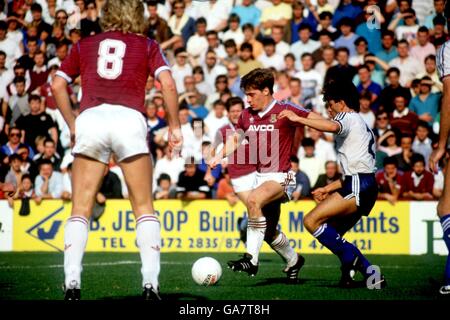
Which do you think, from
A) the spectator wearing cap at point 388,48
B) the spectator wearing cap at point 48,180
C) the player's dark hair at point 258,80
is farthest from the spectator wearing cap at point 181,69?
the player's dark hair at point 258,80

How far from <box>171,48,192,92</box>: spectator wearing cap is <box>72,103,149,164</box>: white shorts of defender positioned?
39.7 ft

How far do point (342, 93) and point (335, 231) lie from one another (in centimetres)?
154

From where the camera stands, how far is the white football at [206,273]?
33.3ft

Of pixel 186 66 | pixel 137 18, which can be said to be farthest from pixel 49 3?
pixel 137 18

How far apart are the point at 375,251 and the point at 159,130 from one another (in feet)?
16.7

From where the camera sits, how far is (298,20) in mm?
19984

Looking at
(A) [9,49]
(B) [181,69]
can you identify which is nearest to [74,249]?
(B) [181,69]

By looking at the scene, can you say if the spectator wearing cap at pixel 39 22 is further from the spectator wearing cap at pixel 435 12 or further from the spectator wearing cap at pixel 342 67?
the spectator wearing cap at pixel 435 12

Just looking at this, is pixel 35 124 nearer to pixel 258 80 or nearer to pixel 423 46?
pixel 423 46

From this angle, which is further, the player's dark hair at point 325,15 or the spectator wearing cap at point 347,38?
the player's dark hair at point 325,15

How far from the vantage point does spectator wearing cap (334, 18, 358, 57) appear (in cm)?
1936

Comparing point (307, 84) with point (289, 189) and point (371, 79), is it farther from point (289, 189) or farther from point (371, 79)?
point (289, 189)

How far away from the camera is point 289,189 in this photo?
11.0m

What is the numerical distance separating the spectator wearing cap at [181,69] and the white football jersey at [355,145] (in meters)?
9.99
